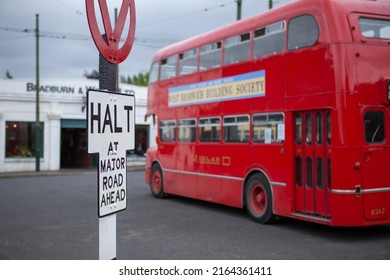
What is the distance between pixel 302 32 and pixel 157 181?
24.8 feet

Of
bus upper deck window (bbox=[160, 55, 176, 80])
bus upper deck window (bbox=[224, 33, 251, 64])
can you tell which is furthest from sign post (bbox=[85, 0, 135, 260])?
bus upper deck window (bbox=[160, 55, 176, 80])

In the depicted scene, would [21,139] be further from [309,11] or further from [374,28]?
[374,28]

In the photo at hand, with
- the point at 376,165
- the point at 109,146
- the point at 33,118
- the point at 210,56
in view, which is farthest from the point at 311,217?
the point at 33,118

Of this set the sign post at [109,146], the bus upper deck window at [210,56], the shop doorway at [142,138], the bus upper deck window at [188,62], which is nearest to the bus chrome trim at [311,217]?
the bus upper deck window at [210,56]

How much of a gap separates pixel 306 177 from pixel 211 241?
7.35 ft

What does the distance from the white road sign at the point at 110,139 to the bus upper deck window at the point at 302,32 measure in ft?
19.1

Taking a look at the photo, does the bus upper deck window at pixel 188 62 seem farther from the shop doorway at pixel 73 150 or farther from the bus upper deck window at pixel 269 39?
the shop doorway at pixel 73 150

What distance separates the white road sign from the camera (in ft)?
13.0

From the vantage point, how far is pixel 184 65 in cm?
1409

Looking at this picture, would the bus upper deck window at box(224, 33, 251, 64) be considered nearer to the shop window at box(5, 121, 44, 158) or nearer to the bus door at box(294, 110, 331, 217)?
the bus door at box(294, 110, 331, 217)

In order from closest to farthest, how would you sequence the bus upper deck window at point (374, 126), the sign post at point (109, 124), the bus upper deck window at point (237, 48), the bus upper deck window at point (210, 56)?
the sign post at point (109, 124) < the bus upper deck window at point (374, 126) < the bus upper deck window at point (237, 48) < the bus upper deck window at point (210, 56)

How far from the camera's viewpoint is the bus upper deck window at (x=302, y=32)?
9.42 m

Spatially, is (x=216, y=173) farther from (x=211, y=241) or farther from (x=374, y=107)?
(x=374, y=107)

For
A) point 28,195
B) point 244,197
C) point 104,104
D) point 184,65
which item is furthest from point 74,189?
point 104,104
